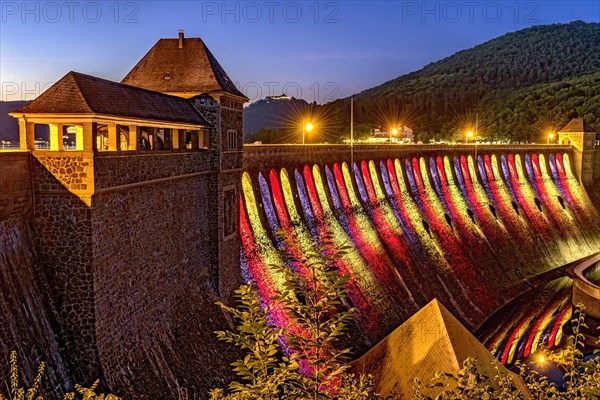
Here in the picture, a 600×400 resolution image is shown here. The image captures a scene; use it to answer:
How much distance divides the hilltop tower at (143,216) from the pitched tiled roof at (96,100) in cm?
4

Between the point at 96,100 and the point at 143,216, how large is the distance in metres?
3.65

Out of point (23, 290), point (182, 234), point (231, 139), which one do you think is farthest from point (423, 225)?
point (23, 290)

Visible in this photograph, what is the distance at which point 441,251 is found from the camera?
3981 centimetres

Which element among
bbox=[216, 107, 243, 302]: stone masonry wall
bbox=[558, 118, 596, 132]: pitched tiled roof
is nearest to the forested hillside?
bbox=[558, 118, 596, 132]: pitched tiled roof

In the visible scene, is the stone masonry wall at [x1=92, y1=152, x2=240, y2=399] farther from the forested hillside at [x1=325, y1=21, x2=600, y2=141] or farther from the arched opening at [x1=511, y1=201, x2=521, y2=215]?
the forested hillside at [x1=325, y1=21, x2=600, y2=141]

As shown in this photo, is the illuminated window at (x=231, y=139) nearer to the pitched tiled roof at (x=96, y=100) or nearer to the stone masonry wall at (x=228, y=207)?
the stone masonry wall at (x=228, y=207)

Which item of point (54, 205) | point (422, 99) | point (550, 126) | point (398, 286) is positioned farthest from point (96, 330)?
point (422, 99)

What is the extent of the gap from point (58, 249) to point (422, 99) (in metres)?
123

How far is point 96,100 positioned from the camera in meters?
15.3

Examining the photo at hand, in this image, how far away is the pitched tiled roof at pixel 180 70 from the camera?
21.8m

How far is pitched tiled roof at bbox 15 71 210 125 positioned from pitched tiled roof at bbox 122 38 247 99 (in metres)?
2.73

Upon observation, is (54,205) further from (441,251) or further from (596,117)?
(596,117)

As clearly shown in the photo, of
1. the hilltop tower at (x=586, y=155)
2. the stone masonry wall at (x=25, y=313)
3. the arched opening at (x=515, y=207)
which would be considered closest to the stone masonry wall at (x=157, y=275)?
the stone masonry wall at (x=25, y=313)

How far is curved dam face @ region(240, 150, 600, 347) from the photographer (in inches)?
1159
